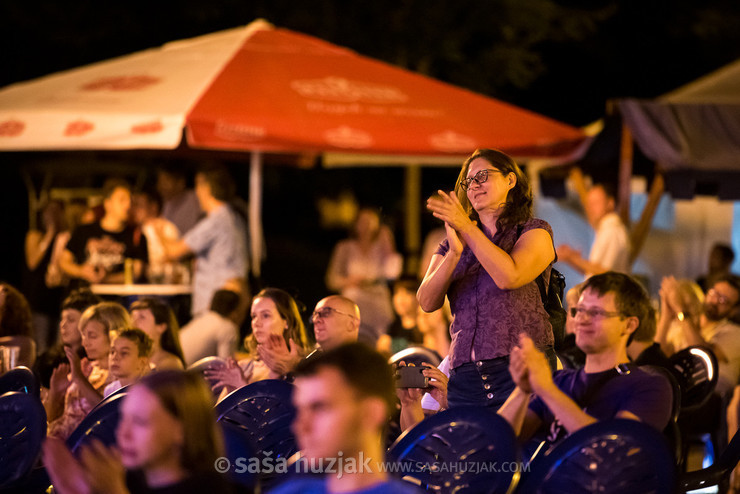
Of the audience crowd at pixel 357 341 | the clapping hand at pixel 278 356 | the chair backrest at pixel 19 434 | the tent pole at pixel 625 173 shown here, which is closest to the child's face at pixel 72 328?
the audience crowd at pixel 357 341

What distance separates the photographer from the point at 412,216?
17719 mm

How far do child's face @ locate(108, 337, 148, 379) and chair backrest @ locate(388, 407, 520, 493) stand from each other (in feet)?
6.91

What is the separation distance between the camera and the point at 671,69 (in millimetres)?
24938

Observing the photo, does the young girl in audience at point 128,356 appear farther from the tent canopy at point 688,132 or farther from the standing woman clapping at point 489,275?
the tent canopy at point 688,132

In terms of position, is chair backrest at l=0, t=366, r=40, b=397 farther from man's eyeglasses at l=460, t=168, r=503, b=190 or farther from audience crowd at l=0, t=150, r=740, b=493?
man's eyeglasses at l=460, t=168, r=503, b=190

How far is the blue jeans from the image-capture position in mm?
3891

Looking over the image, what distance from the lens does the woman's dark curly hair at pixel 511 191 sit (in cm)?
404

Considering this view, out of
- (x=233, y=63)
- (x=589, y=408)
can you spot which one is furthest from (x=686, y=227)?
(x=589, y=408)

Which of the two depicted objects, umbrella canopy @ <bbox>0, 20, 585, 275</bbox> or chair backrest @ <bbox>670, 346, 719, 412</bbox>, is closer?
chair backrest @ <bbox>670, 346, 719, 412</bbox>

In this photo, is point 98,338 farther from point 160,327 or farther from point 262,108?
point 262,108

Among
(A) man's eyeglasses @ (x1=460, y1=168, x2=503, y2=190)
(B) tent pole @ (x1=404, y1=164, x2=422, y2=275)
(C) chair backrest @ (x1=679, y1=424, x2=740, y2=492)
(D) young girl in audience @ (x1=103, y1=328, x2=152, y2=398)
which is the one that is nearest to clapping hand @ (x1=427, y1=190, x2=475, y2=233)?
(A) man's eyeglasses @ (x1=460, y1=168, x2=503, y2=190)

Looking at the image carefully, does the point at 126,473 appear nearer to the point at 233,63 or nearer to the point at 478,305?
the point at 478,305

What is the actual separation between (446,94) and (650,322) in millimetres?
5708

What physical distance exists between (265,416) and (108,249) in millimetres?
5619
